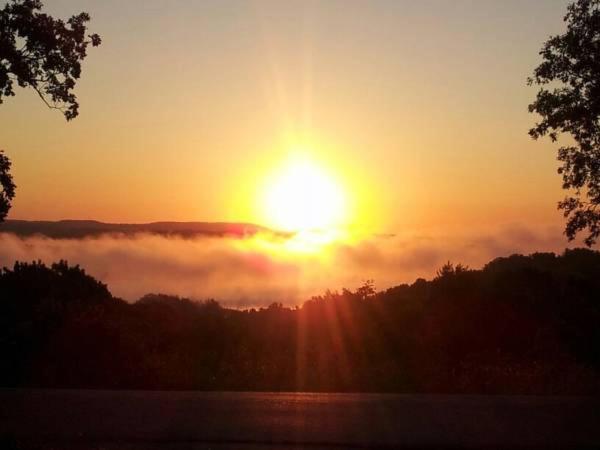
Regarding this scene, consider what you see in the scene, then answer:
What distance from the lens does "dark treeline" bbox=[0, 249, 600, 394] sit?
14.7 m

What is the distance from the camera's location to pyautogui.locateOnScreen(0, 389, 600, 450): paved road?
8.76 m

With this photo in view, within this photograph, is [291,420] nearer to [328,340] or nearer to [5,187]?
[5,187]

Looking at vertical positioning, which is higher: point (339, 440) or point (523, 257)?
point (523, 257)

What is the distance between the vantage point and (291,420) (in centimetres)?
959

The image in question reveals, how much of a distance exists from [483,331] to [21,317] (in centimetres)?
1071

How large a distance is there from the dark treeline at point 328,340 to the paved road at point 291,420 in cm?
316

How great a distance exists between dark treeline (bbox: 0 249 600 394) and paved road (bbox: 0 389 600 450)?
3161 millimetres

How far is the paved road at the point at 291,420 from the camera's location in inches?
345

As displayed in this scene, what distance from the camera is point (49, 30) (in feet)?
41.8

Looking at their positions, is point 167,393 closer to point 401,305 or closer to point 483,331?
point 483,331

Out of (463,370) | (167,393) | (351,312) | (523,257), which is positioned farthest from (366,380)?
(523,257)

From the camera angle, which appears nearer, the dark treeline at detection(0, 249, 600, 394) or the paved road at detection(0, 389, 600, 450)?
the paved road at detection(0, 389, 600, 450)

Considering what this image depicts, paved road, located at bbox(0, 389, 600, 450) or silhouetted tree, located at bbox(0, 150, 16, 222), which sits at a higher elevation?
silhouetted tree, located at bbox(0, 150, 16, 222)

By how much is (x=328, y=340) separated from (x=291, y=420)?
12168 mm
